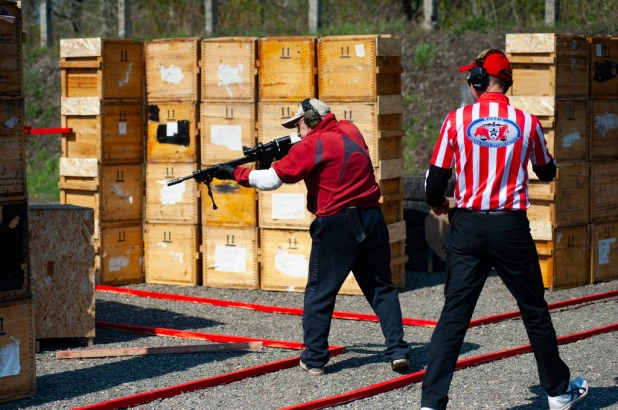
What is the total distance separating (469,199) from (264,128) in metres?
5.64

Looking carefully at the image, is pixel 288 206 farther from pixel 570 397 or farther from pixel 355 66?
pixel 570 397

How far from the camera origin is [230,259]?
1217 centimetres

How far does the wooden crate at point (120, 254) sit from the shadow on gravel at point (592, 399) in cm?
646

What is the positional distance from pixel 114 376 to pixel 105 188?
4.69m

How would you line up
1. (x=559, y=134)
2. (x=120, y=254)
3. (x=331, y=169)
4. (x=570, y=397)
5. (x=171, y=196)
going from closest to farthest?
(x=570, y=397) → (x=331, y=169) → (x=559, y=134) → (x=171, y=196) → (x=120, y=254)

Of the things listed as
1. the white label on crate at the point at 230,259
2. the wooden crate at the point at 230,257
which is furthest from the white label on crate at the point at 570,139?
the white label on crate at the point at 230,259

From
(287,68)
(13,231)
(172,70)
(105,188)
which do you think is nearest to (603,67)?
(287,68)

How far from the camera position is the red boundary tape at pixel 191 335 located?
8.94 meters

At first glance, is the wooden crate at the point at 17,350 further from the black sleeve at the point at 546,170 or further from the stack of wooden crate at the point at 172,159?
the stack of wooden crate at the point at 172,159

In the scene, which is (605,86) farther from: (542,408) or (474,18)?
(474,18)

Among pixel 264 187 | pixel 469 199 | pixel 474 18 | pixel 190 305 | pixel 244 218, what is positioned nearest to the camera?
pixel 469 199

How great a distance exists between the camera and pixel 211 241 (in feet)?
40.1

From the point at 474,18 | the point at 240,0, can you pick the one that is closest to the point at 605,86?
the point at 474,18

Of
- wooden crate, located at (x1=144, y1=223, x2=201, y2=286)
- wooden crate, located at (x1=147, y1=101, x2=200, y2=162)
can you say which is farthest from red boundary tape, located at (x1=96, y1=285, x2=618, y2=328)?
wooden crate, located at (x1=147, y1=101, x2=200, y2=162)
